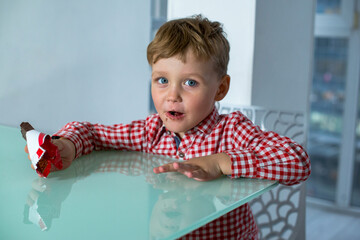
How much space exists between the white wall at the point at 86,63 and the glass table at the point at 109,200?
5.26ft

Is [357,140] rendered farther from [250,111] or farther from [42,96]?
[42,96]

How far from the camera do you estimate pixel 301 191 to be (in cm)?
126

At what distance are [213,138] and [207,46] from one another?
0.22 metres

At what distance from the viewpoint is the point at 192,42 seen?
0.88m

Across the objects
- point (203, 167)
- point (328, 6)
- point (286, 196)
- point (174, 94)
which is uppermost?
point (328, 6)

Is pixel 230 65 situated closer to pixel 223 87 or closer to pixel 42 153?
pixel 223 87

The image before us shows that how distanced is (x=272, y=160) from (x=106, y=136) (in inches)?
16.4

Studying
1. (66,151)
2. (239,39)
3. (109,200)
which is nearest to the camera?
(109,200)

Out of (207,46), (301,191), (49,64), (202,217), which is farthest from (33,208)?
(49,64)

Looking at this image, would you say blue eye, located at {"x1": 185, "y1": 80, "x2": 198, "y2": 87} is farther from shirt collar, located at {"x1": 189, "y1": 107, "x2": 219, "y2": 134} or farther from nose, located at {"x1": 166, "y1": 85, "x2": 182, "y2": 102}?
shirt collar, located at {"x1": 189, "y1": 107, "x2": 219, "y2": 134}

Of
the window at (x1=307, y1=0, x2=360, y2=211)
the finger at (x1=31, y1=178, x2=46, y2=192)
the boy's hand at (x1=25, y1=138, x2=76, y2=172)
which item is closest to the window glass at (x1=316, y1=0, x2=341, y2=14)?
the window at (x1=307, y1=0, x2=360, y2=211)

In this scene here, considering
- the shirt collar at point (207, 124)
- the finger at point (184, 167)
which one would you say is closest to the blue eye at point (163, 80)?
the shirt collar at point (207, 124)

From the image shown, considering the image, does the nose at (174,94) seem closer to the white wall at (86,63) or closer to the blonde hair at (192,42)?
the blonde hair at (192,42)

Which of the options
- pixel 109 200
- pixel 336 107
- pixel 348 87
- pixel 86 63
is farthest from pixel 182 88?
pixel 336 107
